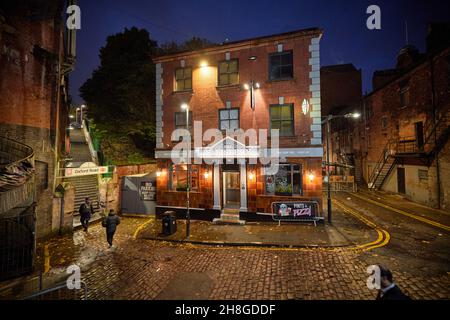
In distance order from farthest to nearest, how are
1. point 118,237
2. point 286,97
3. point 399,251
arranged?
point 286,97
point 118,237
point 399,251

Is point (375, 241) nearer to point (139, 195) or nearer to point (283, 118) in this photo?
point (283, 118)

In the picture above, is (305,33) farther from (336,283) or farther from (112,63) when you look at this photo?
(112,63)

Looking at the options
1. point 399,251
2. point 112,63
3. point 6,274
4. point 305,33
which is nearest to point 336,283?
point 399,251

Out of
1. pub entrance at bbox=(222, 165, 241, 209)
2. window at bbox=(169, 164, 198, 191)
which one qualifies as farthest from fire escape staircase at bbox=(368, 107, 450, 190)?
window at bbox=(169, 164, 198, 191)

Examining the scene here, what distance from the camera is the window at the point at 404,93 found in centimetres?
2016

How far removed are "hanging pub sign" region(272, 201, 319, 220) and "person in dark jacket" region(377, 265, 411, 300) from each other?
9100mm

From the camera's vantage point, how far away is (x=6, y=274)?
304 inches

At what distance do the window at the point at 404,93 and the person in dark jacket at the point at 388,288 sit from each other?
2281 cm

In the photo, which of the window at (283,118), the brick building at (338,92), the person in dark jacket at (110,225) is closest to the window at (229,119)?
the window at (283,118)

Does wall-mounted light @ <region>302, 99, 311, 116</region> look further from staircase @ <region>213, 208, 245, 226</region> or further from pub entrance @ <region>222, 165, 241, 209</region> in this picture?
staircase @ <region>213, 208, 245, 226</region>

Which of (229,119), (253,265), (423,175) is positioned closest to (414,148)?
(423,175)

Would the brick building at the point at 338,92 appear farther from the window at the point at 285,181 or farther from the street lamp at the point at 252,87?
the street lamp at the point at 252,87

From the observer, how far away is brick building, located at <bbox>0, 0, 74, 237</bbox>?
10.8 m
